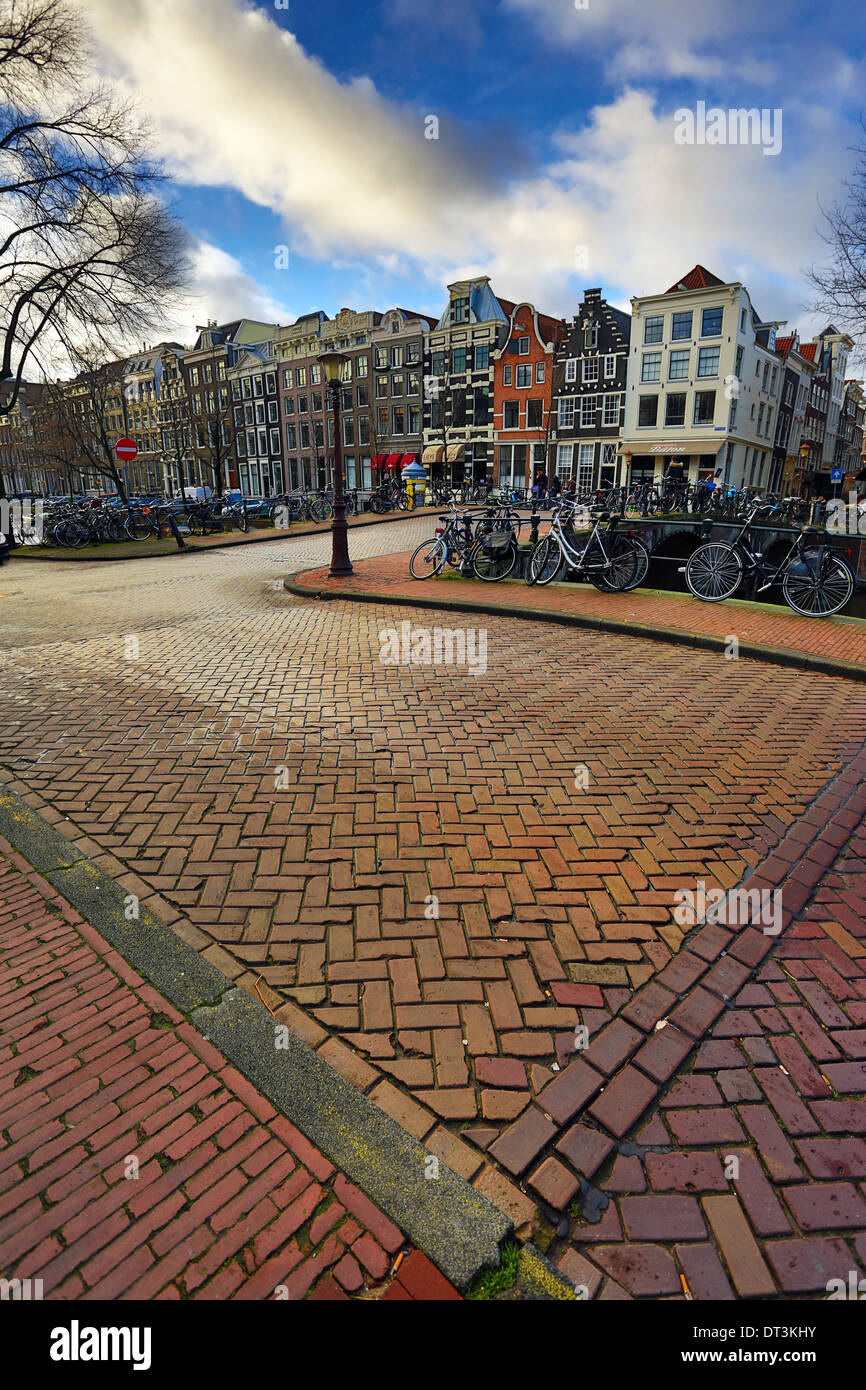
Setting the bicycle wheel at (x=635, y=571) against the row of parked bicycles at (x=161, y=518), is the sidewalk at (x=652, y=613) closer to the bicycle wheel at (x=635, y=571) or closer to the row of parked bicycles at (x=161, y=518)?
the bicycle wheel at (x=635, y=571)

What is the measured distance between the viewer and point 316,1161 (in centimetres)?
201

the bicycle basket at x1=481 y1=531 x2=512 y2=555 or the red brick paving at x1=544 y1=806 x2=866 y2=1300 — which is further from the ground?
the bicycle basket at x1=481 y1=531 x2=512 y2=555

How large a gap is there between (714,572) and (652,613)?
1577 mm

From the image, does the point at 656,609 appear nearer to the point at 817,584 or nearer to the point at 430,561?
the point at 817,584

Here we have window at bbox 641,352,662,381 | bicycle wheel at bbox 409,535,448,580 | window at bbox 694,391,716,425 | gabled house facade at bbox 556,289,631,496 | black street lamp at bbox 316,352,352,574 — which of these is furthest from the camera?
gabled house facade at bbox 556,289,631,496

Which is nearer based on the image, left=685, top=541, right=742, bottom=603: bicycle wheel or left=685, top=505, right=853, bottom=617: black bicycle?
left=685, top=505, right=853, bottom=617: black bicycle

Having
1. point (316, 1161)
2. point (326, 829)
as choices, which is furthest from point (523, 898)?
point (316, 1161)

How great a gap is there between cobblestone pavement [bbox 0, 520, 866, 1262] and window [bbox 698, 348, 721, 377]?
108 ft

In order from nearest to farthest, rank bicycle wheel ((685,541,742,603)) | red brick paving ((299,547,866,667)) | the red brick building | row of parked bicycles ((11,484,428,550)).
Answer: red brick paving ((299,547,866,667))
bicycle wheel ((685,541,742,603))
row of parked bicycles ((11,484,428,550))
the red brick building

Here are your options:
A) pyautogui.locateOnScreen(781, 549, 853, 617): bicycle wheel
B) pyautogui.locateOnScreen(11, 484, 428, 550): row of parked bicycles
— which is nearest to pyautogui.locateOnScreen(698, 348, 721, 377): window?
pyautogui.locateOnScreen(11, 484, 428, 550): row of parked bicycles

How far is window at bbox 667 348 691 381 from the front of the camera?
114ft

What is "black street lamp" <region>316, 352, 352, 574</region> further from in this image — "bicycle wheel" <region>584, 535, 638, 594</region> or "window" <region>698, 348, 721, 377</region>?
"window" <region>698, 348, 721, 377</region>
